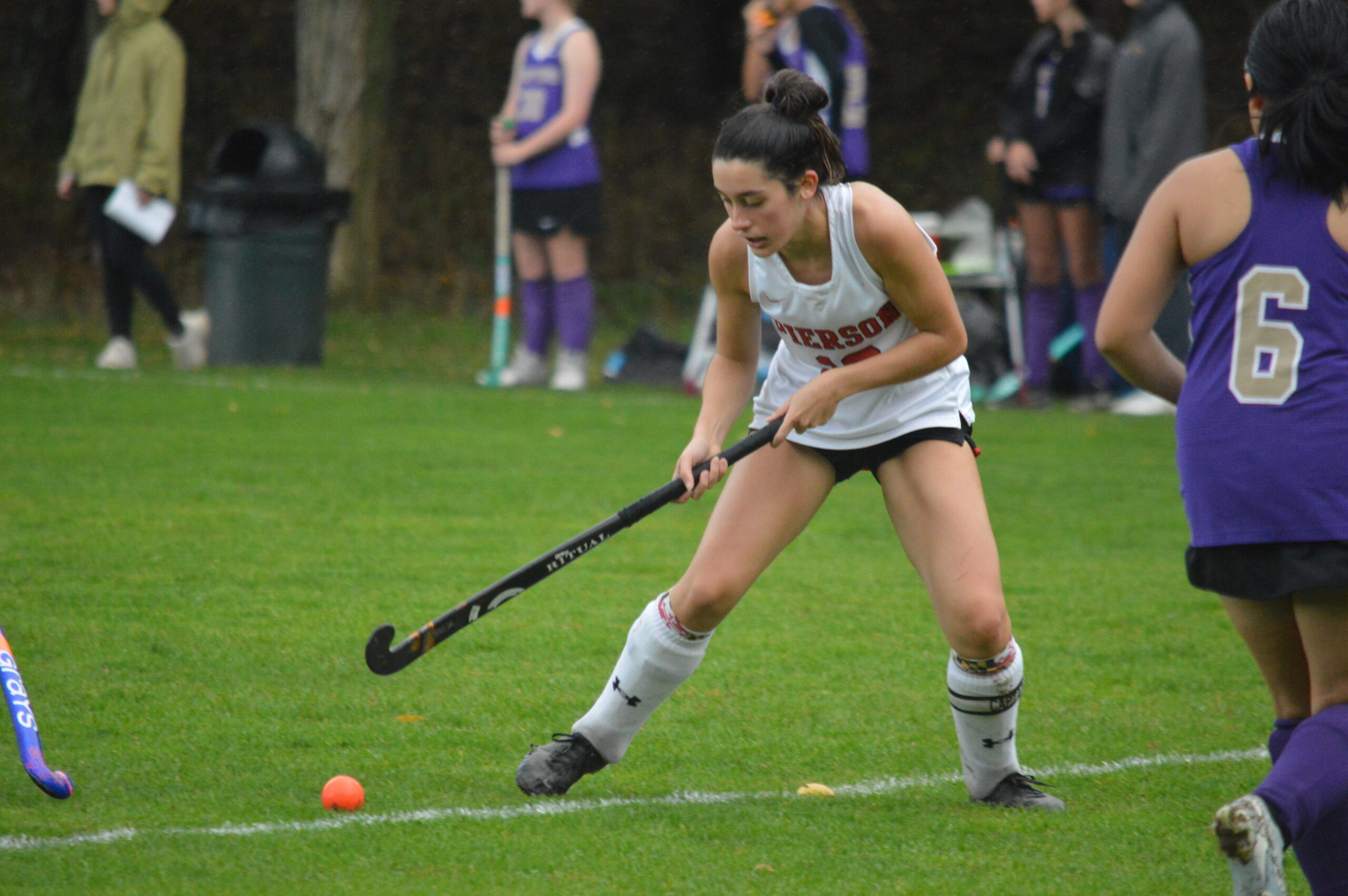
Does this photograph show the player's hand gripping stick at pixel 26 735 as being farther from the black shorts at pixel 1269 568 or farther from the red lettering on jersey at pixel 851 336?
the black shorts at pixel 1269 568

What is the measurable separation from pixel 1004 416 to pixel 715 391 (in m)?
6.36

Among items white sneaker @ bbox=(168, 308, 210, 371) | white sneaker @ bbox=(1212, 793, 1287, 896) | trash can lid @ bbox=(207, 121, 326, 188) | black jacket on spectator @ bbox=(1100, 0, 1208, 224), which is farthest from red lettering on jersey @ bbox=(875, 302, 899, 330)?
trash can lid @ bbox=(207, 121, 326, 188)

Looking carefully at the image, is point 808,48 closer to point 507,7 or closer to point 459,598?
point 459,598

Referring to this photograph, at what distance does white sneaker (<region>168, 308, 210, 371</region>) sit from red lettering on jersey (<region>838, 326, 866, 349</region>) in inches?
330

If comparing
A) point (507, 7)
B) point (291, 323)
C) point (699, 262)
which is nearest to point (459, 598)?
point (291, 323)

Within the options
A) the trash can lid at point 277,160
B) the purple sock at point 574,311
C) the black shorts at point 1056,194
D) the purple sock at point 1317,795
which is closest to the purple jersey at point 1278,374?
the purple sock at point 1317,795

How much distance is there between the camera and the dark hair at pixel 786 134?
137 inches

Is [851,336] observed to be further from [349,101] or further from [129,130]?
[349,101]

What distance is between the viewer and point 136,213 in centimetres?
1070

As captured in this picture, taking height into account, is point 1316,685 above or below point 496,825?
above

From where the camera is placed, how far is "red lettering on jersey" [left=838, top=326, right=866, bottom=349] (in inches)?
148

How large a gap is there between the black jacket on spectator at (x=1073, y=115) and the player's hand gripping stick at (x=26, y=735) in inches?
291

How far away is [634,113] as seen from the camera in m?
20.7

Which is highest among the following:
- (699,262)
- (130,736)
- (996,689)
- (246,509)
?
(996,689)
